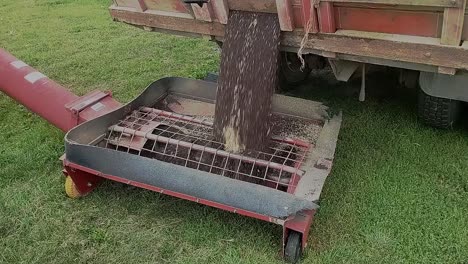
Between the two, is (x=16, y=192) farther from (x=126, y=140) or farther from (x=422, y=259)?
(x=422, y=259)

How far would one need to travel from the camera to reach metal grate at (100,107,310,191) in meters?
3.25

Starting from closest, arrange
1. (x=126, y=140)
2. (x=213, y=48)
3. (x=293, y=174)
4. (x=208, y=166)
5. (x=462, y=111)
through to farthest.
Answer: (x=293, y=174) → (x=208, y=166) → (x=126, y=140) → (x=462, y=111) → (x=213, y=48)

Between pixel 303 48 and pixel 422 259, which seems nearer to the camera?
pixel 422 259

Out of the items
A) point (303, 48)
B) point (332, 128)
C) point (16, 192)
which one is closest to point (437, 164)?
point (332, 128)

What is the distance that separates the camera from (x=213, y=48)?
6184 mm

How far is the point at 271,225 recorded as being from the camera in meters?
3.22

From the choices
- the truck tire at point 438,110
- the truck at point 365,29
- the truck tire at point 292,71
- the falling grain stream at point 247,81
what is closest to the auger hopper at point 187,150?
the falling grain stream at point 247,81

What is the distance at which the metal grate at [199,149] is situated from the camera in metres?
3.25

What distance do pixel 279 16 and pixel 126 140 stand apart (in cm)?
125

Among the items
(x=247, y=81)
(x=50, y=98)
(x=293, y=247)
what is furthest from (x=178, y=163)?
(x=50, y=98)

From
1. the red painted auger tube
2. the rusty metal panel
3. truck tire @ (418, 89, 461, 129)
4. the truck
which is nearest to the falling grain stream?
the truck

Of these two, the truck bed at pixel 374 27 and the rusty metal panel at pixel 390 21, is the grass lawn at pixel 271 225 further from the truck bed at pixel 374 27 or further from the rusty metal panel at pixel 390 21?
the rusty metal panel at pixel 390 21

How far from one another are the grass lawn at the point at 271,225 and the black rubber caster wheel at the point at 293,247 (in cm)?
7

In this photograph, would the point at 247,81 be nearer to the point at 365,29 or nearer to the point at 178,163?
the point at 178,163
